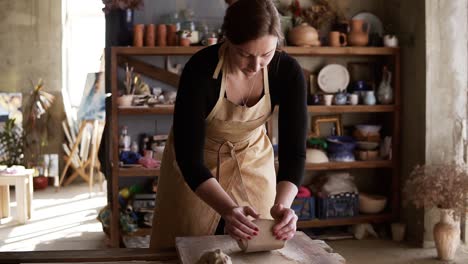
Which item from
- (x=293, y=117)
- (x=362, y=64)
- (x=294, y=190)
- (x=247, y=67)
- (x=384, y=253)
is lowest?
(x=384, y=253)

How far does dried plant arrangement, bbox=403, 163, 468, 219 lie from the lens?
13.0ft

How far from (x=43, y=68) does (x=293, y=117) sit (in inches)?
242

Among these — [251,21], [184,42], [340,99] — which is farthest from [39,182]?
[251,21]

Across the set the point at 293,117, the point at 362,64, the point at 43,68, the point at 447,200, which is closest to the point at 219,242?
the point at 293,117

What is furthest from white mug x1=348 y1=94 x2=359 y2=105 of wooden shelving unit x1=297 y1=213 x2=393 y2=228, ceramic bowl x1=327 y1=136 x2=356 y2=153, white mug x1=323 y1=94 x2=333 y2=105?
wooden shelving unit x1=297 y1=213 x2=393 y2=228

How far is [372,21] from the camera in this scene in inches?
192

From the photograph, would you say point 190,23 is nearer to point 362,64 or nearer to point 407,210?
point 362,64

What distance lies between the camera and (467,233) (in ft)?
14.7

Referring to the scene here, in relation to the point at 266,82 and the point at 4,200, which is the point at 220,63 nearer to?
the point at 266,82

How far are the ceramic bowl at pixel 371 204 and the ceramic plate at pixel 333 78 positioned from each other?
907 mm

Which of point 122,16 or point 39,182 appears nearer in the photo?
point 122,16

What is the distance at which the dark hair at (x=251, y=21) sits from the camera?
5.32 feet

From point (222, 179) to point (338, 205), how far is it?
2751 millimetres

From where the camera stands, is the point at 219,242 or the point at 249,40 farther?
the point at 219,242
